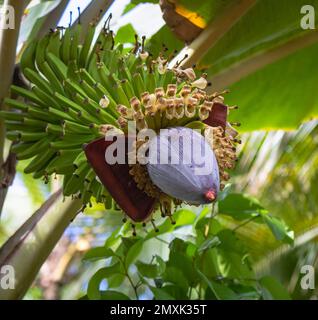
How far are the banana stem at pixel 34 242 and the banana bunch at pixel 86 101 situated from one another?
0.17 meters

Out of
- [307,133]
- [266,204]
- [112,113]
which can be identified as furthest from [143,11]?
[266,204]

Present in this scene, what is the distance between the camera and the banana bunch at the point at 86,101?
43.1 inches

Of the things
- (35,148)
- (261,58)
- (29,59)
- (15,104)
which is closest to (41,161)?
(35,148)

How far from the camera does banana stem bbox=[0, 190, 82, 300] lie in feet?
4.57

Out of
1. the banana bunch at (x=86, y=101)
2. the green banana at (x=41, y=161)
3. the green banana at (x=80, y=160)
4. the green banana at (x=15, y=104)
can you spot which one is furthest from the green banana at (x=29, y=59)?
the green banana at (x=80, y=160)

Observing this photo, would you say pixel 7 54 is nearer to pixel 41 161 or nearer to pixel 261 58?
pixel 41 161

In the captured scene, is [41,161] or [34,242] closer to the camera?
[41,161]

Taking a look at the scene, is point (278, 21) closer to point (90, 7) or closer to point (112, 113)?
point (90, 7)

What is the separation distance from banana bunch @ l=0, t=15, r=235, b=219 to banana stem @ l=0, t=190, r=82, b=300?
6.6 inches

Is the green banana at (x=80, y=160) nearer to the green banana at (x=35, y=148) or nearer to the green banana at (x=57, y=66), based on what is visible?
the green banana at (x=35, y=148)

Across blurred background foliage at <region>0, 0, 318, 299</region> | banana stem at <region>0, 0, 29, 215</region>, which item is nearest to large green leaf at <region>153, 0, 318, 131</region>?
blurred background foliage at <region>0, 0, 318, 299</region>

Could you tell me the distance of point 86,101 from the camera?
3.72ft

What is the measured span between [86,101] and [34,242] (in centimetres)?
46
